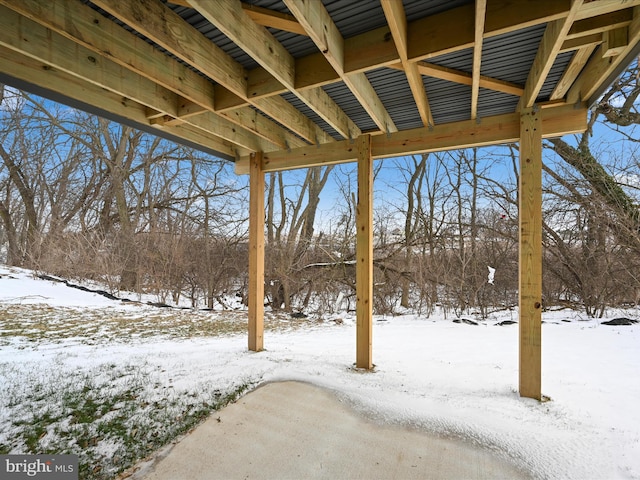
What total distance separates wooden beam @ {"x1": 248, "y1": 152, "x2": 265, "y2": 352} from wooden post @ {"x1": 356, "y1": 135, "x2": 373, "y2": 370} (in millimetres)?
1185

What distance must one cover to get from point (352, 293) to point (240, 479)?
19.5 ft

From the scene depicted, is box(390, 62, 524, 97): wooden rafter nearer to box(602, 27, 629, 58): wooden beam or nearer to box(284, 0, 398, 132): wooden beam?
box(284, 0, 398, 132): wooden beam

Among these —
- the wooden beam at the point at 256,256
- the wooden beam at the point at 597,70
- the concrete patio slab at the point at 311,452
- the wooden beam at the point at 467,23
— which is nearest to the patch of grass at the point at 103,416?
the concrete patio slab at the point at 311,452

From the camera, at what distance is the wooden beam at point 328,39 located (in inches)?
59.5

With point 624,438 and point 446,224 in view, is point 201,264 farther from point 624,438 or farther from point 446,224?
point 624,438

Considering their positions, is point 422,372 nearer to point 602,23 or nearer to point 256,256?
point 256,256

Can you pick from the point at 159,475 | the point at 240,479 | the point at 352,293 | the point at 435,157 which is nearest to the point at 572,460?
the point at 240,479

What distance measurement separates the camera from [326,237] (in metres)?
7.82

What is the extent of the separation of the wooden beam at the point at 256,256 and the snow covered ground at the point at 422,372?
0.81 ft

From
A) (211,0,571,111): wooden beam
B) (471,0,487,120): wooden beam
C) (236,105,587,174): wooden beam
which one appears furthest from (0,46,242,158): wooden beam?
(471,0,487,120): wooden beam

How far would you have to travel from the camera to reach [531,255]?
2375 mm

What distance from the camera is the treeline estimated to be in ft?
18.7

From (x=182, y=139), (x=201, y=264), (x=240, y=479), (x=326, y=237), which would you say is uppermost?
(x=182, y=139)

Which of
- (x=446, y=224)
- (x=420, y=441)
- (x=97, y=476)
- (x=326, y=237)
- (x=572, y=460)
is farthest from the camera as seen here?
(x=326, y=237)
